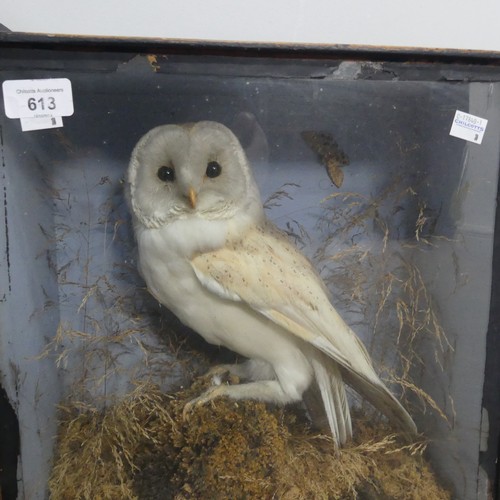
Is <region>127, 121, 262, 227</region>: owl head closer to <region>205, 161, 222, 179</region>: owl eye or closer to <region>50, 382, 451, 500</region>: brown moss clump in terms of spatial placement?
<region>205, 161, 222, 179</region>: owl eye

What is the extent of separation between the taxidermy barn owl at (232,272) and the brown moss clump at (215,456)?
4cm

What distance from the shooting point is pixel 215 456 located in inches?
37.9

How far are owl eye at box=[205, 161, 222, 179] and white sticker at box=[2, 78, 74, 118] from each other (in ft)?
0.78

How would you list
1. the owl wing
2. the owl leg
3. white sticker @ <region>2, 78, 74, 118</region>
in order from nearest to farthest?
white sticker @ <region>2, 78, 74, 118</region>, the owl wing, the owl leg

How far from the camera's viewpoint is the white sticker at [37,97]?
0.84m

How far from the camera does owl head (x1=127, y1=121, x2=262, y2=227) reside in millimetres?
904

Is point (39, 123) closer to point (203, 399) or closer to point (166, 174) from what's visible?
point (166, 174)

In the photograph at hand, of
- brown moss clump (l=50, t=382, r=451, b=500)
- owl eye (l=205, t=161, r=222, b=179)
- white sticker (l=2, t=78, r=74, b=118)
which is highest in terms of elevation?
white sticker (l=2, t=78, r=74, b=118)

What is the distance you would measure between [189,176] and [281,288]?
248mm

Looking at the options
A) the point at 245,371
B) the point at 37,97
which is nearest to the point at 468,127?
the point at 245,371

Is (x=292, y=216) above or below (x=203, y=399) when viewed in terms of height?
above

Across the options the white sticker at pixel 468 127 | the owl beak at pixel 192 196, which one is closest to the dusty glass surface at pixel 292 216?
the white sticker at pixel 468 127

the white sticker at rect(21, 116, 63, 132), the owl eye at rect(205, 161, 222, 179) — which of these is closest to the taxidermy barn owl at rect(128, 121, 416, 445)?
the owl eye at rect(205, 161, 222, 179)

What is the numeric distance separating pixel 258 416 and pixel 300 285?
25cm
